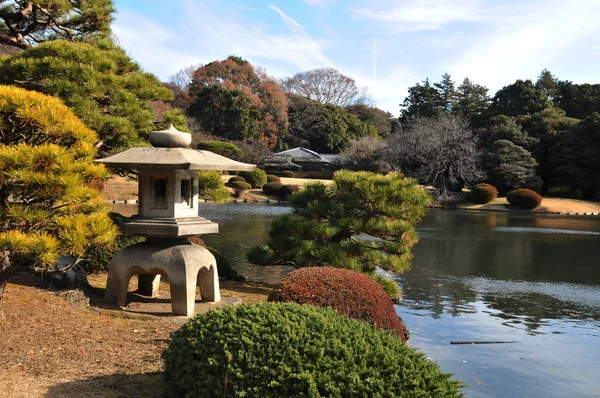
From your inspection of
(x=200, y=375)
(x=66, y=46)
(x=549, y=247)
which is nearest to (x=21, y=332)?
(x=200, y=375)

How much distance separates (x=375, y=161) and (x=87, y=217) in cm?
3557

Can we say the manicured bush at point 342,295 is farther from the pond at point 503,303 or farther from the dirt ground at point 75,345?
the dirt ground at point 75,345

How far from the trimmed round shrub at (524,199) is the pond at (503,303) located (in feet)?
37.6

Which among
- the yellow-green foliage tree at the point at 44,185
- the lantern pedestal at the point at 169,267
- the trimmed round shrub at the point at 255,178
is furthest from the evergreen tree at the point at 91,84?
the trimmed round shrub at the point at 255,178

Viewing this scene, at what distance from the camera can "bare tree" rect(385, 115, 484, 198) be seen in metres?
35.2

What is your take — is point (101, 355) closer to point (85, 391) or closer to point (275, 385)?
point (85, 391)

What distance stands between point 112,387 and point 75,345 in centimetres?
107

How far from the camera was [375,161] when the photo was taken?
130 feet

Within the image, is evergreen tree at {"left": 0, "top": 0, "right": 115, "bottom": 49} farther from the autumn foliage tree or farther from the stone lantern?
the autumn foliage tree

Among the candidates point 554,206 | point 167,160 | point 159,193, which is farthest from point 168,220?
point 554,206

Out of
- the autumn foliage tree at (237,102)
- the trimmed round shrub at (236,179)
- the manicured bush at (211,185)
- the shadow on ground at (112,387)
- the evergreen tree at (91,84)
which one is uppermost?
the autumn foliage tree at (237,102)

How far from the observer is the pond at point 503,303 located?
243 inches

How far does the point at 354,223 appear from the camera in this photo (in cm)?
868

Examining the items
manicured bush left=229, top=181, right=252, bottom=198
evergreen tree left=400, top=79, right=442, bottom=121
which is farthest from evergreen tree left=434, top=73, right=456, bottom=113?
manicured bush left=229, top=181, right=252, bottom=198
